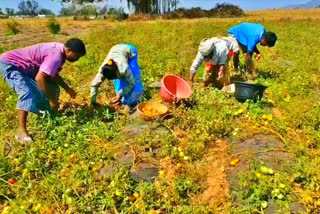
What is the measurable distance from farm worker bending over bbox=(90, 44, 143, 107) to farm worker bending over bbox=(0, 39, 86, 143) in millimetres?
488

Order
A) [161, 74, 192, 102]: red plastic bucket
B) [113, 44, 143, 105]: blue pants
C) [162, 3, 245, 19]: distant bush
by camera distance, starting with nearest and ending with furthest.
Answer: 1. [113, 44, 143, 105]: blue pants
2. [161, 74, 192, 102]: red plastic bucket
3. [162, 3, 245, 19]: distant bush

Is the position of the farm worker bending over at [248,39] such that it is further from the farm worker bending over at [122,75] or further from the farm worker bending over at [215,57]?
the farm worker bending over at [122,75]

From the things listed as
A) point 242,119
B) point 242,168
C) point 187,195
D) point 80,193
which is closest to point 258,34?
point 242,119

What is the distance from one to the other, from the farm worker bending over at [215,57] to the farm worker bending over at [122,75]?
115 cm

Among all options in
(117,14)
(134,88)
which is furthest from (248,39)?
(117,14)

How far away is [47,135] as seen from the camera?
433 centimetres

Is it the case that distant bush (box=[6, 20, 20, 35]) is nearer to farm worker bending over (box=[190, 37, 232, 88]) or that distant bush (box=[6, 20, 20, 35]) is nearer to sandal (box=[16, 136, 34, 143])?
farm worker bending over (box=[190, 37, 232, 88])

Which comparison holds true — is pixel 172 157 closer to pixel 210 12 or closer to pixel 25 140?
pixel 25 140

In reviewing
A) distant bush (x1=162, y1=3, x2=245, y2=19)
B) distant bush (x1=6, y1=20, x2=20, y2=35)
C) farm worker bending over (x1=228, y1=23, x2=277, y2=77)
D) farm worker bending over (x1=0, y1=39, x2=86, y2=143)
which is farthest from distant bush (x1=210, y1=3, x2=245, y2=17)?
farm worker bending over (x1=0, y1=39, x2=86, y2=143)

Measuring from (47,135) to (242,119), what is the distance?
2632 mm

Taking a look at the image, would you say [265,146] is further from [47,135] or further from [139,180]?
[47,135]

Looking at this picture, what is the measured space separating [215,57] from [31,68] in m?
2.99

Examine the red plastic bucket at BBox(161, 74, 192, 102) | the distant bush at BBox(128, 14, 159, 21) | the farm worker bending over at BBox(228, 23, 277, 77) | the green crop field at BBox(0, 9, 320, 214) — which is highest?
the farm worker bending over at BBox(228, 23, 277, 77)

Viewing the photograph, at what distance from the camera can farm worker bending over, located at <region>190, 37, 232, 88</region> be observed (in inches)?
227
